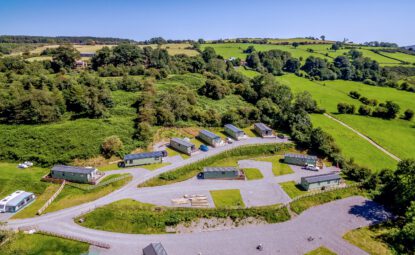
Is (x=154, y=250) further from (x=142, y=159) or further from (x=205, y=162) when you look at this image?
(x=205, y=162)

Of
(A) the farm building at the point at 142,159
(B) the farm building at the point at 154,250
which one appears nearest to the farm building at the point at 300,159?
(A) the farm building at the point at 142,159

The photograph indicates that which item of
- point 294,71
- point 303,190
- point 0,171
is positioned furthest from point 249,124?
point 294,71

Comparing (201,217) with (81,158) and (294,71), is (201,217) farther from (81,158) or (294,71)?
(294,71)

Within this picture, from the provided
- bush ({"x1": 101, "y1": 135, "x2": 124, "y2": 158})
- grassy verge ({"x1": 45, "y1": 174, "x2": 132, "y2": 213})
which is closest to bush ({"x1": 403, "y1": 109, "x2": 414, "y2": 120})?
bush ({"x1": 101, "y1": 135, "x2": 124, "y2": 158})

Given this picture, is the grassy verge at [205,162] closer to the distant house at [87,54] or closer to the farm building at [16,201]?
the farm building at [16,201]

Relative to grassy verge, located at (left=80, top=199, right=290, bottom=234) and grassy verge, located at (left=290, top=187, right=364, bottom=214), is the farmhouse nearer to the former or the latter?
grassy verge, located at (left=80, top=199, right=290, bottom=234)
